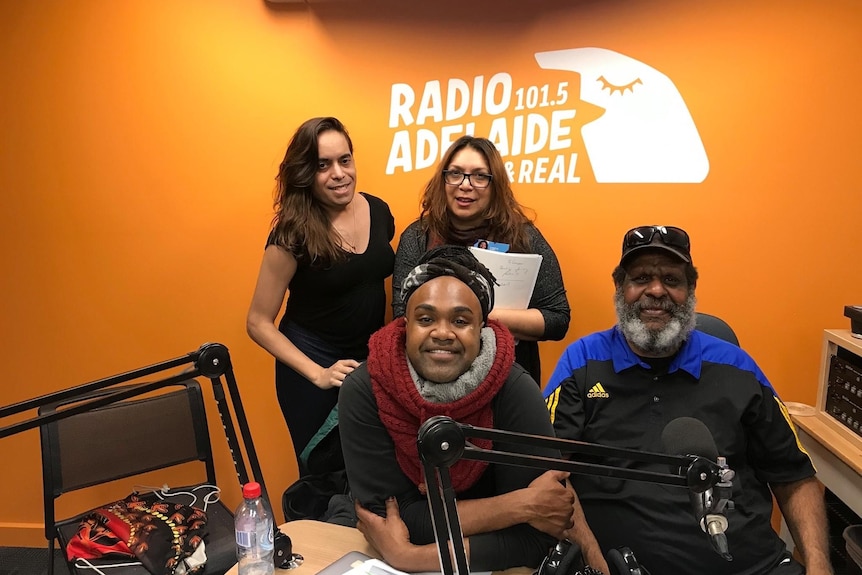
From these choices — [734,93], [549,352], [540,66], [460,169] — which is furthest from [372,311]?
[734,93]

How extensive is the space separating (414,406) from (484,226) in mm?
908

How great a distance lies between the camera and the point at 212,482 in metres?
2.65

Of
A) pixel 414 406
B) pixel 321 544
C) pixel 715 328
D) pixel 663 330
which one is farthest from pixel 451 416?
pixel 715 328

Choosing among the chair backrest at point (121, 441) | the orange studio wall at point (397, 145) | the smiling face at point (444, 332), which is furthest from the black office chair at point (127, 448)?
the smiling face at point (444, 332)

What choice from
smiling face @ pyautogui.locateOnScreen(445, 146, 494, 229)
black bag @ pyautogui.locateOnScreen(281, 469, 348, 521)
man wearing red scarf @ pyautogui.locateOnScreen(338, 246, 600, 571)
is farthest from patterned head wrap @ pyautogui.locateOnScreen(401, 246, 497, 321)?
black bag @ pyautogui.locateOnScreen(281, 469, 348, 521)

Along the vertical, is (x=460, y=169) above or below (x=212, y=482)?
above

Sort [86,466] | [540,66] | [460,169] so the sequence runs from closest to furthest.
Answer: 1. [460,169]
2. [86,466]
3. [540,66]

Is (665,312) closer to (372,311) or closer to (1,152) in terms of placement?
(372,311)

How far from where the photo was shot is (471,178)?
2.20 metres

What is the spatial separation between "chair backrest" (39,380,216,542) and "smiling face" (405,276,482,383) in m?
1.41

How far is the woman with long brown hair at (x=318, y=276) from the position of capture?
216 cm

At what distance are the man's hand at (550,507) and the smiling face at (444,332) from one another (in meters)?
0.33

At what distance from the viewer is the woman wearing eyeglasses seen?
2.20 metres

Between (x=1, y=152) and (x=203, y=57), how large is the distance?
1.10 m
